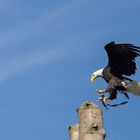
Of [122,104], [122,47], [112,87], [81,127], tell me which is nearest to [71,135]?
[81,127]

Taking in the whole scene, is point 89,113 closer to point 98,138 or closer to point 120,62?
point 98,138

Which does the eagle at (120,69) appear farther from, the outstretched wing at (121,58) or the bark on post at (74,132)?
the bark on post at (74,132)

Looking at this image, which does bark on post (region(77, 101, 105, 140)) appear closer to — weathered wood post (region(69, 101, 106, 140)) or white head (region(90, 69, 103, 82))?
weathered wood post (region(69, 101, 106, 140))

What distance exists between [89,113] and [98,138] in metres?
0.30

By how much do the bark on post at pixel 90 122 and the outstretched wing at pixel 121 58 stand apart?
7.38 metres

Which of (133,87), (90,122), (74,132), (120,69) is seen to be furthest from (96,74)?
(90,122)

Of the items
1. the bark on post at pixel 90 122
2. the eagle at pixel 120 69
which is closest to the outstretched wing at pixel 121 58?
the eagle at pixel 120 69

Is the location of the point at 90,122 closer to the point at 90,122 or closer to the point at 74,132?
the point at 90,122

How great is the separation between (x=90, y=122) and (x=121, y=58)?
26.3 ft

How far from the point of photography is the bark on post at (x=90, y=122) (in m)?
4.82

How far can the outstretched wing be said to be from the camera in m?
12.5

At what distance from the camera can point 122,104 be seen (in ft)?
32.3

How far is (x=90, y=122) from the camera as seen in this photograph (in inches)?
192

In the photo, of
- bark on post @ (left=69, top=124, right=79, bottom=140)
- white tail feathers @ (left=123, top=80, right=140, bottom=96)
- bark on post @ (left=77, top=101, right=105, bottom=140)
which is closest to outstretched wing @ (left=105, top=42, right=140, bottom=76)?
white tail feathers @ (left=123, top=80, right=140, bottom=96)
